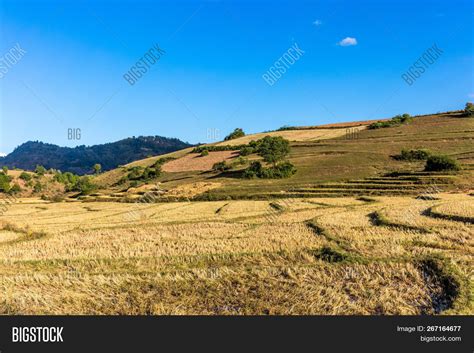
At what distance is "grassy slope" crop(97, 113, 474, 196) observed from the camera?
6266cm

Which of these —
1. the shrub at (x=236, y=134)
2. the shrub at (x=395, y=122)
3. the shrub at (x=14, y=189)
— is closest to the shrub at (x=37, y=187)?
the shrub at (x=14, y=189)

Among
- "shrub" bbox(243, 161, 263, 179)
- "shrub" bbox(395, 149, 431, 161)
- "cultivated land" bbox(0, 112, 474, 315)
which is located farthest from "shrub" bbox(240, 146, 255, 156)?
"cultivated land" bbox(0, 112, 474, 315)

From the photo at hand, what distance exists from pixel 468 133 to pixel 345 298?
9930cm

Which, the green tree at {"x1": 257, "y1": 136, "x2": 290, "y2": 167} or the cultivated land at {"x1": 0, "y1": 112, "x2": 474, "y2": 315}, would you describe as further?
the green tree at {"x1": 257, "y1": 136, "x2": 290, "y2": 167}

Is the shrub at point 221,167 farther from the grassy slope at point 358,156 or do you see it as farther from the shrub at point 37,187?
the shrub at point 37,187

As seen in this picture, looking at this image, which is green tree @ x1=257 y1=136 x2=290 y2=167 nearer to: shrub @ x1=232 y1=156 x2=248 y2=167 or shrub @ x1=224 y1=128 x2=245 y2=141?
shrub @ x1=232 y1=156 x2=248 y2=167

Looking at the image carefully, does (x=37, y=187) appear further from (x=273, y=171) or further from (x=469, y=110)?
(x=469, y=110)

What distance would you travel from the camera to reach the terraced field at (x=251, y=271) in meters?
10.4

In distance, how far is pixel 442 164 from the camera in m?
56.8

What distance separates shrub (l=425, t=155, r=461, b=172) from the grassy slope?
2.12m

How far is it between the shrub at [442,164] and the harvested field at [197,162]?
184 ft
